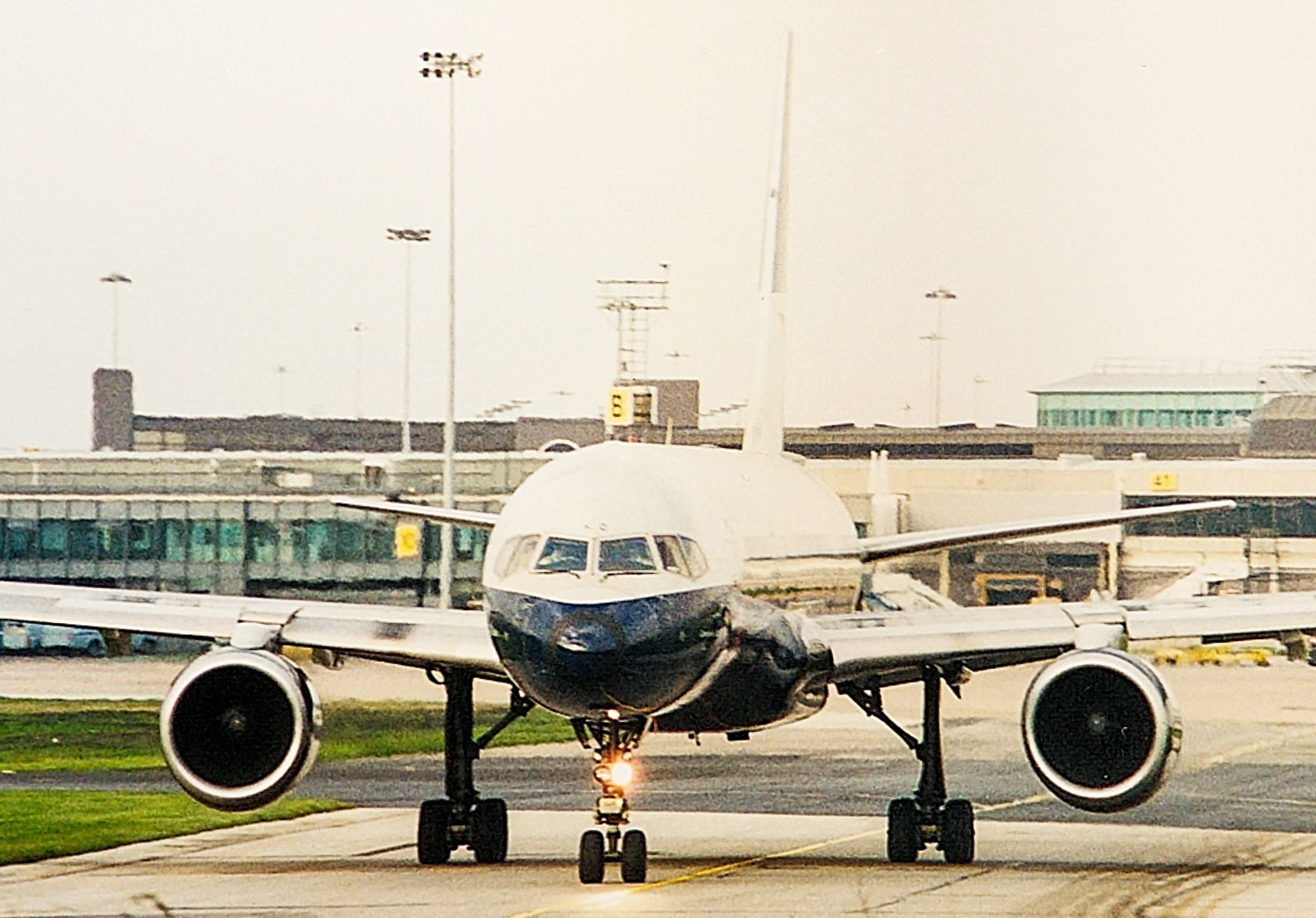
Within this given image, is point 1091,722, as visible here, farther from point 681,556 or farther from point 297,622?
point 297,622

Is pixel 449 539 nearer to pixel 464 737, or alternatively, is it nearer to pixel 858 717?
pixel 858 717

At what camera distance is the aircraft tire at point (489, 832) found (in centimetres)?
2617

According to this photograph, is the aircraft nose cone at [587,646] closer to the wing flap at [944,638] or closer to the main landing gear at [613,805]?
the main landing gear at [613,805]

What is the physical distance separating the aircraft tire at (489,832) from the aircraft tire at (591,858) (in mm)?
3517

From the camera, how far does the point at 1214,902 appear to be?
74.3ft

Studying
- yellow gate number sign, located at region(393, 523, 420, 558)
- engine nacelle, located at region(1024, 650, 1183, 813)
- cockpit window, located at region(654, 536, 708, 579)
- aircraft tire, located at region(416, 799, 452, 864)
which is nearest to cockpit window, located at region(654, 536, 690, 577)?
cockpit window, located at region(654, 536, 708, 579)

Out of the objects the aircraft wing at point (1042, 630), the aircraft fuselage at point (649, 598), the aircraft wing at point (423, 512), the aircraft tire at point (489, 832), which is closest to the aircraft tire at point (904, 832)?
the aircraft fuselage at point (649, 598)

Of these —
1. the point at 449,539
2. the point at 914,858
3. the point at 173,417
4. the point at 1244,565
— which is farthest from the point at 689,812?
the point at 173,417

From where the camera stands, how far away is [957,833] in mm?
26547

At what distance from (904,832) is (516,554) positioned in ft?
21.8

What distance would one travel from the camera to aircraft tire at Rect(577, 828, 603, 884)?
22.7 metres

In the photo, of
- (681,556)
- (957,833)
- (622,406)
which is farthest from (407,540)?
(681,556)

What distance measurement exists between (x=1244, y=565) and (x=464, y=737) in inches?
1973

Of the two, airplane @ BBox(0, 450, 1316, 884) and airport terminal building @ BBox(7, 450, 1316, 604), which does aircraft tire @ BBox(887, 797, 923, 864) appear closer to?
airplane @ BBox(0, 450, 1316, 884)
